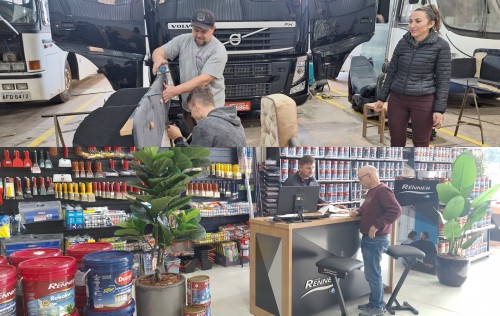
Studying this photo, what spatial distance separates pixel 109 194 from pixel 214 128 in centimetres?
63

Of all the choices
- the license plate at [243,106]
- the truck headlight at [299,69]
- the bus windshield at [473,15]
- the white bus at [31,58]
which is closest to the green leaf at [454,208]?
the bus windshield at [473,15]

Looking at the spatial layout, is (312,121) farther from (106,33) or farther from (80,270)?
(80,270)

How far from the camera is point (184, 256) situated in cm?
245

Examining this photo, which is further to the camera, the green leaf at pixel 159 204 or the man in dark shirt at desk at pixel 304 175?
the man in dark shirt at desk at pixel 304 175

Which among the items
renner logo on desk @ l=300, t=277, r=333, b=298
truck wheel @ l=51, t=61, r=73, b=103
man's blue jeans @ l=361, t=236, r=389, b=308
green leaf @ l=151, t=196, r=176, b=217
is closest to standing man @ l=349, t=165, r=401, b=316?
man's blue jeans @ l=361, t=236, r=389, b=308

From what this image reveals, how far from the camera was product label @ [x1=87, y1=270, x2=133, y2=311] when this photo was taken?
220 centimetres

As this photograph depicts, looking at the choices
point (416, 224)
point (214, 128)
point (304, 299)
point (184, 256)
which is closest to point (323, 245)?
point (304, 299)

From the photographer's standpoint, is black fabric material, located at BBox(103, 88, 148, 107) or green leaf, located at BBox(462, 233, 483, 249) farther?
green leaf, located at BBox(462, 233, 483, 249)

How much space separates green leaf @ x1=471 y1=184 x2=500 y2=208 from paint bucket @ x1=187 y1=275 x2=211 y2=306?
144cm

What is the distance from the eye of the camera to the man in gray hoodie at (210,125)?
2127 millimetres

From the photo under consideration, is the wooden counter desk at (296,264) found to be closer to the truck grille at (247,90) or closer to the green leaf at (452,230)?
the green leaf at (452,230)

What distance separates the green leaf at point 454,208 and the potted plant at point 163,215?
1.27 metres

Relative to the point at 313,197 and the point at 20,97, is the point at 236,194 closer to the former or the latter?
the point at 313,197

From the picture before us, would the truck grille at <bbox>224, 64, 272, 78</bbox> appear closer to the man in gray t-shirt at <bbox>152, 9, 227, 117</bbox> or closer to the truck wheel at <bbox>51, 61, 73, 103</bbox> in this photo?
the man in gray t-shirt at <bbox>152, 9, 227, 117</bbox>
